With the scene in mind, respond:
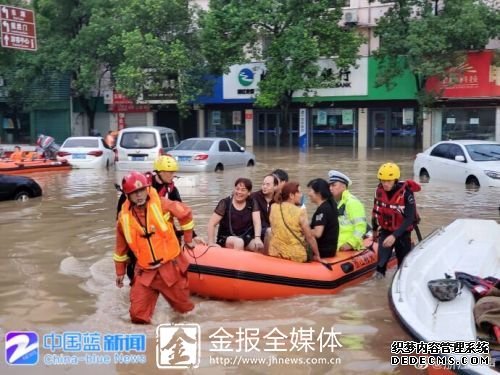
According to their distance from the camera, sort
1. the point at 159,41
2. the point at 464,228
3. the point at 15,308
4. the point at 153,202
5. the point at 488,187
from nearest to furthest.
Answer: the point at 153,202 → the point at 15,308 → the point at 464,228 → the point at 488,187 → the point at 159,41

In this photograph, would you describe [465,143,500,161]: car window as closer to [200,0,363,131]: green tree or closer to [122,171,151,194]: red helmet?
[122,171,151,194]: red helmet

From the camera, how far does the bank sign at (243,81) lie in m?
35.1

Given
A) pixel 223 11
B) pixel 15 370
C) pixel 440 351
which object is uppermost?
pixel 223 11

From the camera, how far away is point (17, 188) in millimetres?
15047

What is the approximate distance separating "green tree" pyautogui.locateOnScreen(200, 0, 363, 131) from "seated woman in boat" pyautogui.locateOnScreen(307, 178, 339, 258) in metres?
22.8

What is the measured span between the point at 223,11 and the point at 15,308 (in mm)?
25958

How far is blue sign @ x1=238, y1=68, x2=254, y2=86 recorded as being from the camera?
3534 centimetres

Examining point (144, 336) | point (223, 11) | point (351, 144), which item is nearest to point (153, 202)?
point (144, 336)

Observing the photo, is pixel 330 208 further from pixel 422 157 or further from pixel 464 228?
pixel 422 157

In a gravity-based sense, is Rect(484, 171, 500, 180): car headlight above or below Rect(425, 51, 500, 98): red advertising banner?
below

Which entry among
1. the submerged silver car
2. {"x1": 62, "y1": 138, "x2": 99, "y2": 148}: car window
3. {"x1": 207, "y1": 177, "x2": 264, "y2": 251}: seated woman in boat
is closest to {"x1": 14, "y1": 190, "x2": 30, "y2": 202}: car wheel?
the submerged silver car

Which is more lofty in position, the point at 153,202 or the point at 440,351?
the point at 153,202

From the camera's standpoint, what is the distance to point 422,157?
18.2 meters

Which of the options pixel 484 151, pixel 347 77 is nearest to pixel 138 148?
pixel 484 151
